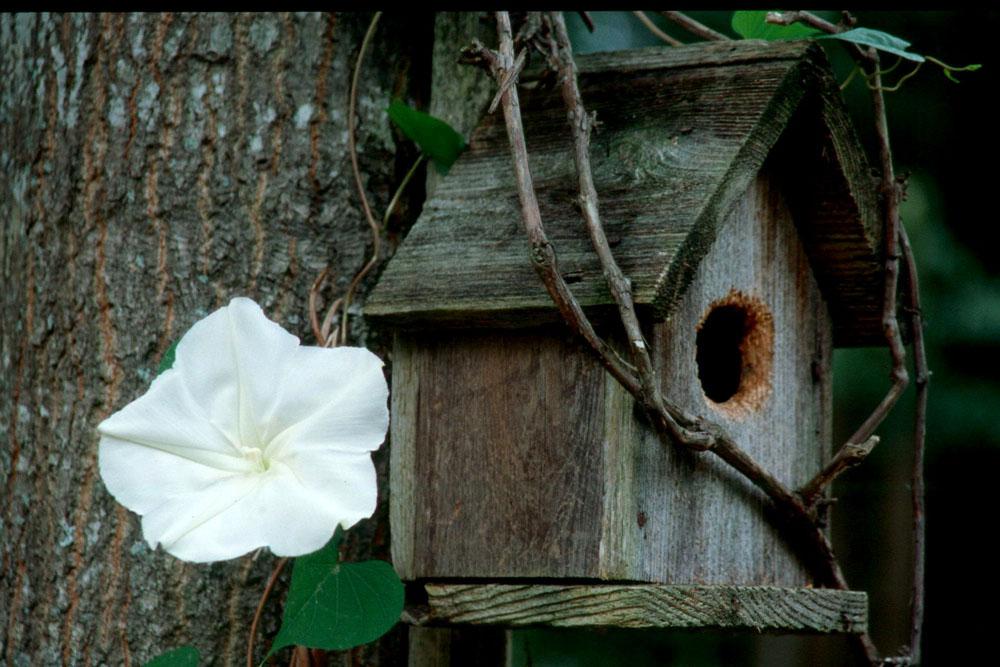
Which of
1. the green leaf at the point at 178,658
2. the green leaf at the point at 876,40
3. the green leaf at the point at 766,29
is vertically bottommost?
the green leaf at the point at 178,658

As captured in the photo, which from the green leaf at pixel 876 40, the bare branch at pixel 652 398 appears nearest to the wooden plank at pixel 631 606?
the bare branch at pixel 652 398

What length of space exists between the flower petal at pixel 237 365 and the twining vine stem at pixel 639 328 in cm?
33

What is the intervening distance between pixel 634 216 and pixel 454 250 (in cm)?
25

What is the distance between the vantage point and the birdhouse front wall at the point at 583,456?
1640 millimetres

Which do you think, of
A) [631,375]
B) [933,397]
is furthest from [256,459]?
[933,397]

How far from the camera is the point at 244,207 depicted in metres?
1.88

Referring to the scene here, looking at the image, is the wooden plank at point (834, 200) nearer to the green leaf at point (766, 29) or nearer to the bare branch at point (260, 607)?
the green leaf at point (766, 29)

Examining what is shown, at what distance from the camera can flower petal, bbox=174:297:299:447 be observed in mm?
1545

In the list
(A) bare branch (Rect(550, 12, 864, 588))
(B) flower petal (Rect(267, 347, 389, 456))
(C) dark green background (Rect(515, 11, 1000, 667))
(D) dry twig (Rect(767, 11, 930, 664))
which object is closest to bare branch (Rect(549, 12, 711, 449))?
(A) bare branch (Rect(550, 12, 864, 588))

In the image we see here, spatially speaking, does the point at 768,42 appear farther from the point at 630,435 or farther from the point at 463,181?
the point at 630,435

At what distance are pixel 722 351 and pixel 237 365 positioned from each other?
0.91 meters

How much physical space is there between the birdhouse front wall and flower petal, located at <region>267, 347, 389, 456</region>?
0.75 ft

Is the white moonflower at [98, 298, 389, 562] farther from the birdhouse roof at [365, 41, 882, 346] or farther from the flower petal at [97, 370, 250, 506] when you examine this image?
the birdhouse roof at [365, 41, 882, 346]

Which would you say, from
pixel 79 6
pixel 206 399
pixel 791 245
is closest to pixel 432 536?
pixel 206 399
